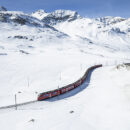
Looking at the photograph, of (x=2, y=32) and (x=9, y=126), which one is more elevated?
(x=2, y=32)

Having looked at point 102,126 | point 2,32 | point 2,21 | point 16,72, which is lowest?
point 102,126

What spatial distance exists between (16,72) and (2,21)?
90.1 metres

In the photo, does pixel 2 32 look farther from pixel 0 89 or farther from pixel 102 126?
pixel 102 126

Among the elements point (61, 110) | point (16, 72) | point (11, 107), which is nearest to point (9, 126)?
point (11, 107)

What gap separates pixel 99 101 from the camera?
57.5 ft

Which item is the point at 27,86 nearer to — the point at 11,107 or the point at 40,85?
the point at 40,85

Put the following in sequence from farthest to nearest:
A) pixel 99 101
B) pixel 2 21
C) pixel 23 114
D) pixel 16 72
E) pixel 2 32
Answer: pixel 2 21
pixel 2 32
pixel 16 72
pixel 99 101
pixel 23 114

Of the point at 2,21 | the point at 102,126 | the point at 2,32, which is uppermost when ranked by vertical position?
the point at 2,21

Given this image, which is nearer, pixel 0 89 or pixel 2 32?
pixel 0 89

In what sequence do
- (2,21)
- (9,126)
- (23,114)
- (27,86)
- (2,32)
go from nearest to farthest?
(9,126)
(23,114)
(27,86)
(2,32)
(2,21)

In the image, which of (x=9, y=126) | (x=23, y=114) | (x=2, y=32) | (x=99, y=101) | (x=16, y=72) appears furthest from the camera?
(x=2, y=32)

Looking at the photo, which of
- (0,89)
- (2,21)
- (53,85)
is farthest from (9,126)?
(2,21)

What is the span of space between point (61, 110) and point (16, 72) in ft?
60.9

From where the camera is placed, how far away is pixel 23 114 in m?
14.6
